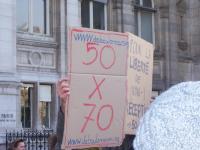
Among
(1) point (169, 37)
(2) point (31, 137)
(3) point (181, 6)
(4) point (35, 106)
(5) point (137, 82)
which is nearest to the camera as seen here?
(5) point (137, 82)

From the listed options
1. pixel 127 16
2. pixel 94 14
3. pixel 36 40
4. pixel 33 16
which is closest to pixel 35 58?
pixel 36 40

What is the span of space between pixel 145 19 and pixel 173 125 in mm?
19867

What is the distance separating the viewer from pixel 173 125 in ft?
3.25

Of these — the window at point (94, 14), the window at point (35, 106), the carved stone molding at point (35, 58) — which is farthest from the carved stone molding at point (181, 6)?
the window at point (35, 106)

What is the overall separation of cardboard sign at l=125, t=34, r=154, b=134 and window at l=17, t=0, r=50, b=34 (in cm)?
1129

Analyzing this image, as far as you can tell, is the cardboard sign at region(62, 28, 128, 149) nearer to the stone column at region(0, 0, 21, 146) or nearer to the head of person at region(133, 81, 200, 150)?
the head of person at region(133, 81, 200, 150)

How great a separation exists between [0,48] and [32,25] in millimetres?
1973

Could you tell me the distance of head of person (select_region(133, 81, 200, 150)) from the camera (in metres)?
0.98

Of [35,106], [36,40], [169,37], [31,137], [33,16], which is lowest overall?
[31,137]

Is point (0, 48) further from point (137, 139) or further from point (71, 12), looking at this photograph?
point (137, 139)

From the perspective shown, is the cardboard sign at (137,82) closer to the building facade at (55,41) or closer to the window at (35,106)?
the building facade at (55,41)

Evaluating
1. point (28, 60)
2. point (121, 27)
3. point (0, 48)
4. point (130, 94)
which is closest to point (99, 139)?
point (130, 94)

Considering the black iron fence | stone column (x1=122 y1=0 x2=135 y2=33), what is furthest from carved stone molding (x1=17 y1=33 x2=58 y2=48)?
stone column (x1=122 y1=0 x2=135 y2=33)

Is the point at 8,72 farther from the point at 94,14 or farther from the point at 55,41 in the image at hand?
the point at 94,14
